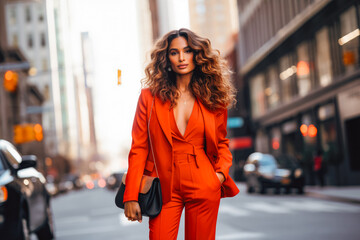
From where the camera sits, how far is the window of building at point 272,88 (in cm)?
3762

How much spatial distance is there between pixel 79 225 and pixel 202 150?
11050 mm

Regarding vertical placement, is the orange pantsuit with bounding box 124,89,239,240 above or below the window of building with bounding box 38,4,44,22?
below

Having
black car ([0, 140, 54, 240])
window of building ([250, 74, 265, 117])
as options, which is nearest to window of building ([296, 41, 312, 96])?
window of building ([250, 74, 265, 117])

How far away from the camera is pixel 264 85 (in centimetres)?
4122

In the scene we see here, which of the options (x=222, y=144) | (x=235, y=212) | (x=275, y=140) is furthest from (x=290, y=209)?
(x=275, y=140)

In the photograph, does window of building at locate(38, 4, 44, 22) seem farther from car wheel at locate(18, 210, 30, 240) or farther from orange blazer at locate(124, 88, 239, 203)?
orange blazer at locate(124, 88, 239, 203)

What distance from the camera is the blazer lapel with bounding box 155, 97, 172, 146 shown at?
3549mm

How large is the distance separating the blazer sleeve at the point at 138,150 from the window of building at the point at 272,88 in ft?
112

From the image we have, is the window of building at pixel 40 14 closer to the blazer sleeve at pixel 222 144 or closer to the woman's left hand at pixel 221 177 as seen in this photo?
the blazer sleeve at pixel 222 144

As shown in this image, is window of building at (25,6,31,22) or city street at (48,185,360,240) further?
window of building at (25,6,31,22)

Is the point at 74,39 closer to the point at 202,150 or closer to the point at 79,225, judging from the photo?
the point at 79,225

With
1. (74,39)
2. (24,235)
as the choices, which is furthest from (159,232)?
(74,39)

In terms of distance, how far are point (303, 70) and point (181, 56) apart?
27720mm

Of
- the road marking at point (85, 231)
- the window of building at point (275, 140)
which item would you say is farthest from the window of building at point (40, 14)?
the road marking at point (85, 231)
